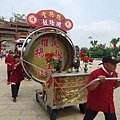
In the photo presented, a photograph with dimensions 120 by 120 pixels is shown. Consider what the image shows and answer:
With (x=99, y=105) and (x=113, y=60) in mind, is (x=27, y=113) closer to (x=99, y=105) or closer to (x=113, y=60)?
(x=99, y=105)

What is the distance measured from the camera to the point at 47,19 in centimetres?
416

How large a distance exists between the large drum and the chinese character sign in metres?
0.15

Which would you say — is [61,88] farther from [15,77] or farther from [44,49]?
[15,77]

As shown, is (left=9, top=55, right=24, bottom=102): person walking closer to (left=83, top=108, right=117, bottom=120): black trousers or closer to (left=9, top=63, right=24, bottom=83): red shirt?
(left=9, top=63, right=24, bottom=83): red shirt

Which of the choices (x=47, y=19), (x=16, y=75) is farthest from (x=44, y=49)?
(x=16, y=75)

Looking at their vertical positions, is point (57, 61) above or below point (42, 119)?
above

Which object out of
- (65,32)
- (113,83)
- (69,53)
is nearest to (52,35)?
(65,32)

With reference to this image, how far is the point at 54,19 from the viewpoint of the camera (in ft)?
13.8

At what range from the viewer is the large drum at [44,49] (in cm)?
405

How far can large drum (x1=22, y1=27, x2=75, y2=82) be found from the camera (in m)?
4.05

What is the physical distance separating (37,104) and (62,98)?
133 cm

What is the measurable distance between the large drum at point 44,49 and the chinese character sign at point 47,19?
0.15 m

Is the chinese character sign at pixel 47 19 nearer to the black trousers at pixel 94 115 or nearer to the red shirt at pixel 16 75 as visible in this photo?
the red shirt at pixel 16 75

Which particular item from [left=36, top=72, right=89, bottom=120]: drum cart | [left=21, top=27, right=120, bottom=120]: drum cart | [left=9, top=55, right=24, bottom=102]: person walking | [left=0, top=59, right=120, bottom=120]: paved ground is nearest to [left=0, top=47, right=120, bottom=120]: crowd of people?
[left=21, top=27, right=120, bottom=120]: drum cart
